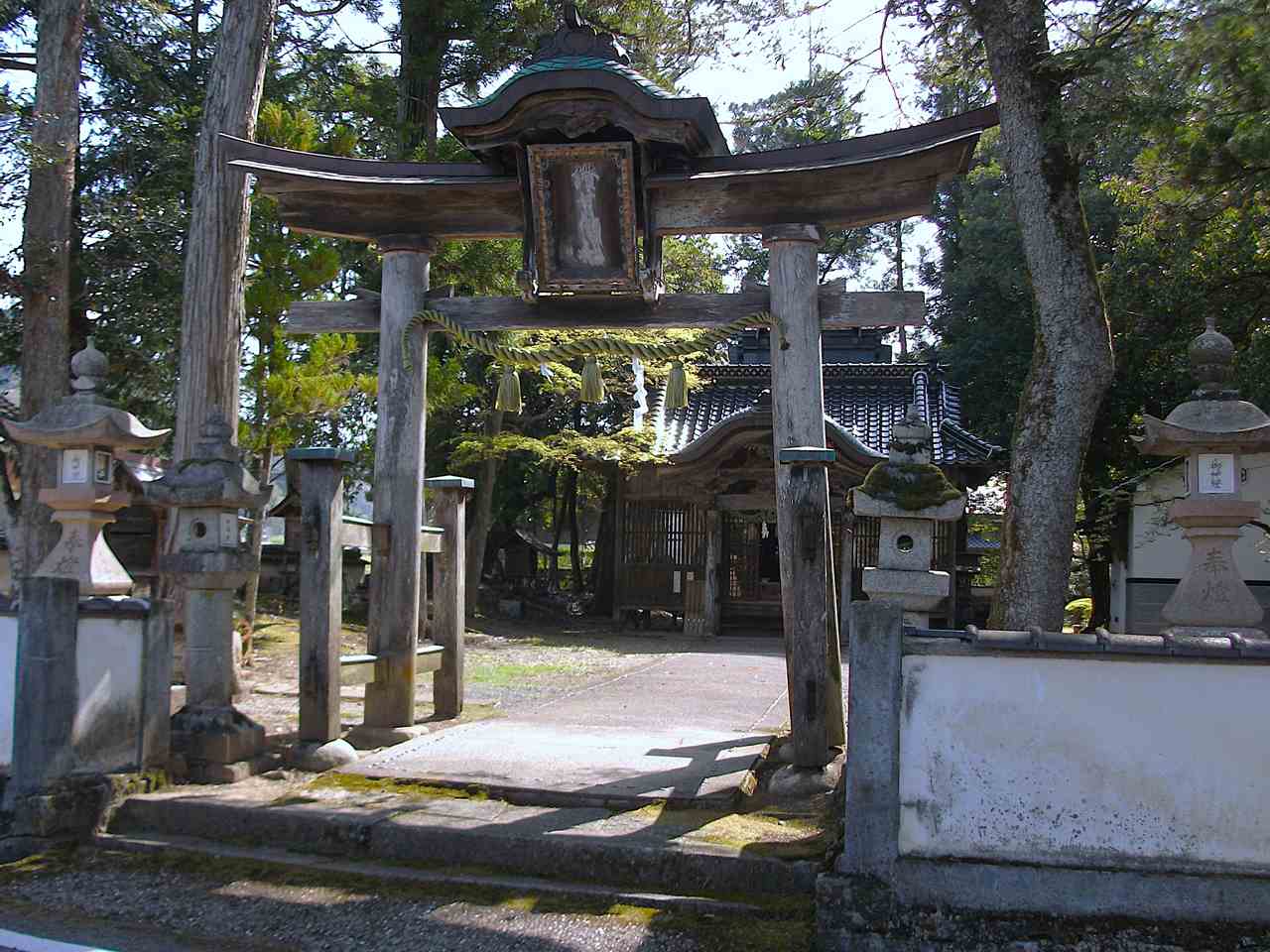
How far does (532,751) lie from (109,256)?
32.5ft

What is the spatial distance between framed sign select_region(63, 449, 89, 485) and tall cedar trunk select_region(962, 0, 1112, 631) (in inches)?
217

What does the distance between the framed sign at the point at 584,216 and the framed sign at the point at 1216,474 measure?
369 cm

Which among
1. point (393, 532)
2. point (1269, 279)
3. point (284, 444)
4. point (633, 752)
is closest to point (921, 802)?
point (633, 752)

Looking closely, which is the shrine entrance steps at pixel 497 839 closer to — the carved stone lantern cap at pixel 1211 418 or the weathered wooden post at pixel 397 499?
the weathered wooden post at pixel 397 499

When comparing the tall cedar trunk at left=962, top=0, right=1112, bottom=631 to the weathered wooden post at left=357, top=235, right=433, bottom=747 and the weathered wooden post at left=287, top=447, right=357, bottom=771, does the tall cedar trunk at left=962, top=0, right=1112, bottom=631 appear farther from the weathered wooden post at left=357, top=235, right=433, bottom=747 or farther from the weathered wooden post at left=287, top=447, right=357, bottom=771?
the weathered wooden post at left=287, top=447, right=357, bottom=771

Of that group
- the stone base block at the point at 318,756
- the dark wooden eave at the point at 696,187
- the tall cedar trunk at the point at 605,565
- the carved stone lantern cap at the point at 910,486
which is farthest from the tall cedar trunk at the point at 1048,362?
the tall cedar trunk at the point at 605,565

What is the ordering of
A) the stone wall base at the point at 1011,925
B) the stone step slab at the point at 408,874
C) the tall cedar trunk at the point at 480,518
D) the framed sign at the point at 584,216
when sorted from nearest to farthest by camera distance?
the stone wall base at the point at 1011,925, the stone step slab at the point at 408,874, the framed sign at the point at 584,216, the tall cedar trunk at the point at 480,518

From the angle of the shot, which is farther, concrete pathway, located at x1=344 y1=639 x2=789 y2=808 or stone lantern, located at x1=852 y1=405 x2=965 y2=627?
concrete pathway, located at x1=344 y1=639 x2=789 y2=808

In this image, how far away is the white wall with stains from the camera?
14.1ft

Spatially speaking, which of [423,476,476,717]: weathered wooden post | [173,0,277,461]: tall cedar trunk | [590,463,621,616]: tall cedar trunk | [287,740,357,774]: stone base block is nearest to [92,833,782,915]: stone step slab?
[287,740,357,774]: stone base block

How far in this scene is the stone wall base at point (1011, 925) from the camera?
164 inches

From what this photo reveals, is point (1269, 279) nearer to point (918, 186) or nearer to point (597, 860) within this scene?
point (918, 186)

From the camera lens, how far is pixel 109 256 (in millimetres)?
13578

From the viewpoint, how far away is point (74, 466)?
20.6ft
